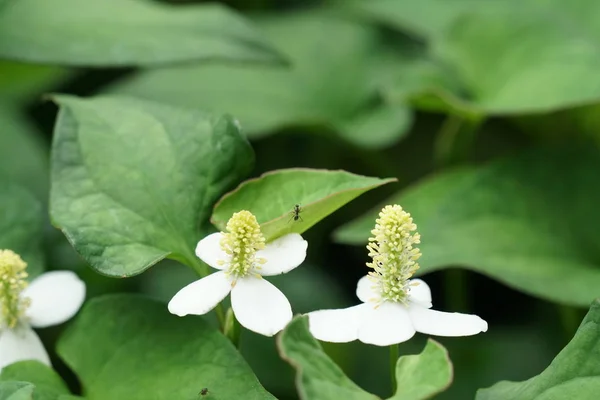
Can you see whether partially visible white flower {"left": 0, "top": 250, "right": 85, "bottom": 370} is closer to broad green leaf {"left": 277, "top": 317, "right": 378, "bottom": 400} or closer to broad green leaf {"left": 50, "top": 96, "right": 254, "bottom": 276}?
broad green leaf {"left": 50, "top": 96, "right": 254, "bottom": 276}

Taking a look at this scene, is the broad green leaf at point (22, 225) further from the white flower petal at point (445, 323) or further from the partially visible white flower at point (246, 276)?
the white flower petal at point (445, 323)

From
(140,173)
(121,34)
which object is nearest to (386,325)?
(140,173)

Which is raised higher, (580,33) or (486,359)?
(580,33)

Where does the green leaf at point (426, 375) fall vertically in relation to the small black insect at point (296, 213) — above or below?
below

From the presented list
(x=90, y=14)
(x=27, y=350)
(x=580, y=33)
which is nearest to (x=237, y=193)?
(x=27, y=350)

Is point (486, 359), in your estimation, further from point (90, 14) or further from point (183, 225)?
point (90, 14)

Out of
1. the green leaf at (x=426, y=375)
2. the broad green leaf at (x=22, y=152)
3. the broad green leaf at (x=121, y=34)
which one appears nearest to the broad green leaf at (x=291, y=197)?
the green leaf at (x=426, y=375)

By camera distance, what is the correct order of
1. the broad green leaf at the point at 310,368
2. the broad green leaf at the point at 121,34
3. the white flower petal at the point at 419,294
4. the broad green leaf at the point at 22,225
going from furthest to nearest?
1. the broad green leaf at the point at 121,34
2. the broad green leaf at the point at 22,225
3. the white flower petal at the point at 419,294
4. the broad green leaf at the point at 310,368
